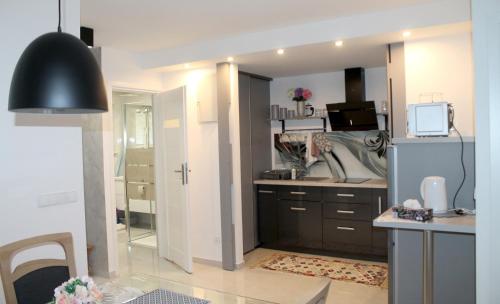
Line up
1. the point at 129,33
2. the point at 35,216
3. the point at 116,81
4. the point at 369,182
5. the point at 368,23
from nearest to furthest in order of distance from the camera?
1. the point at 35,216
2. the point at 368,23
3. the point at 129,33
4. the point at 116,81
5. the point at 369,182

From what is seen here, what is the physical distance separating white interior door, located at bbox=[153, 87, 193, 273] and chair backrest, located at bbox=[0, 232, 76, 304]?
2.29m

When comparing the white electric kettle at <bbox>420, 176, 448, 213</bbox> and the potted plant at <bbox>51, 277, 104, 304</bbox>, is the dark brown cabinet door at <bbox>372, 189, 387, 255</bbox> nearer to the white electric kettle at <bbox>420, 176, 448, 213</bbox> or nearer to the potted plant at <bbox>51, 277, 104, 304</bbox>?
the white electric kettle at <bbox>420, 176, 448, 213</bbox>

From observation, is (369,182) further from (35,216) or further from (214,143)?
(35,216)

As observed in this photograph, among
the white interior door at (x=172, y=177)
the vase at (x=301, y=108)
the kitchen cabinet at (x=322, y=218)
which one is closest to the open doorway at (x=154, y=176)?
the white interior door at (x=172, y=177)

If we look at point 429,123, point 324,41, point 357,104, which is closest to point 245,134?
point 357,104

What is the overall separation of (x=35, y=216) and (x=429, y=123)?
8.68 ft

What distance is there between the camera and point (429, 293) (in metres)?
2.31

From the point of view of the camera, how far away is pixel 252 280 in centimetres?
421

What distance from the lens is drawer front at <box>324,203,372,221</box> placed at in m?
4.60

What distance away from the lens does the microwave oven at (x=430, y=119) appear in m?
2.60

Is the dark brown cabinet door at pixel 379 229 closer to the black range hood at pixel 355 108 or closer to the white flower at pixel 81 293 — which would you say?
the black range hood at pixel 355 108

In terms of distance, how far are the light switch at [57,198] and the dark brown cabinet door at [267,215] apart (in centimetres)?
282

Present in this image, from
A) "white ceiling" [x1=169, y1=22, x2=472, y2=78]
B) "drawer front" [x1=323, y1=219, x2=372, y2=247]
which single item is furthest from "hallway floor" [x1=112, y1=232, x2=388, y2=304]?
"white ceiling" [x1=169, y1=22, x2=472, y2=78]

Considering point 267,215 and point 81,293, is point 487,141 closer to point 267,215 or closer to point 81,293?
point 81,293
